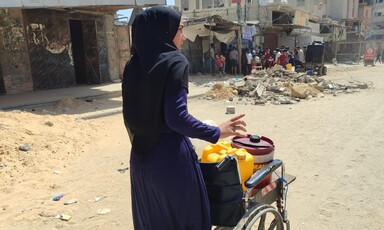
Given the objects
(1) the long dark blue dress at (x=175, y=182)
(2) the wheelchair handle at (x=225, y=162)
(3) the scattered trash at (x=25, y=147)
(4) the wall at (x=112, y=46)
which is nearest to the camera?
(1) the long dark blue dress at (x=175, y=182)

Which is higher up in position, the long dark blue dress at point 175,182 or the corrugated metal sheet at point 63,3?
the corrugated metal sheet at point 63,3

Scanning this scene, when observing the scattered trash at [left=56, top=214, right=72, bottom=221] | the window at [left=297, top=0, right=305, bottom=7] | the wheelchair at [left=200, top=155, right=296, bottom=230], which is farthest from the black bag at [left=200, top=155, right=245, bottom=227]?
the window at [left=297, top=0, right=305, bottom=7]

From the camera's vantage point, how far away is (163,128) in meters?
1.66

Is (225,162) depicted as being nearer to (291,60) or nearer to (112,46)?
(112,46)

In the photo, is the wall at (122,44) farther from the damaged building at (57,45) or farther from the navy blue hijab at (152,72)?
the navy blue hijab at (152,72)

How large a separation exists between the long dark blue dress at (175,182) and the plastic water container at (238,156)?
1.17 ft

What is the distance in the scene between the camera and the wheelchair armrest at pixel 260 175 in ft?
6.42

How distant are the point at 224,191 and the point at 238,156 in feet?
0.88

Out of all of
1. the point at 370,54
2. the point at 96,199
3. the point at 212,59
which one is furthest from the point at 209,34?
the point at 370,54

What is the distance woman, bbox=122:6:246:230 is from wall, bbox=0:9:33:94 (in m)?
10.8

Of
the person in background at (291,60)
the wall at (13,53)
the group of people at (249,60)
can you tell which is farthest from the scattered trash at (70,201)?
the person in background at (291,60)

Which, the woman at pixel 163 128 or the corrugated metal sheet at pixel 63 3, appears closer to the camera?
the woman at pixel 163 128

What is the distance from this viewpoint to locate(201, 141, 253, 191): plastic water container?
2064 mm

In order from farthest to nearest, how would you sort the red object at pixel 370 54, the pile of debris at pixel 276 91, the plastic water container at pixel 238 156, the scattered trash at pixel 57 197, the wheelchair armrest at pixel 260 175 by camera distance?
the red object at pixel 370 54 → the pile of debris at pixel 276 91 → the scattered trash at pixel 57 197 → the plastic water container at pixel 238 156 → the wheelchair armrest at pixel 260 175
